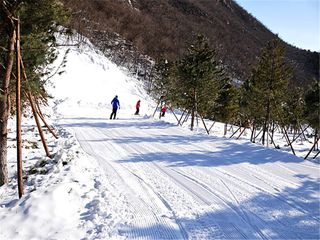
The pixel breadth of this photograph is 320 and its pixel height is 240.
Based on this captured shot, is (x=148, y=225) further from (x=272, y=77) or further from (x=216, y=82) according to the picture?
(x=216, y=82)

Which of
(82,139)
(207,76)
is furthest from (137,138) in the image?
(207,76)

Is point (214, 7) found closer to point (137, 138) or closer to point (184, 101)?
point (184, 101)

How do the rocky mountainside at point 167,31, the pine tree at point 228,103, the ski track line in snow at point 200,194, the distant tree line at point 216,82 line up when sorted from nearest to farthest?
the ski track line in snow at point 200,194, the distant tree line at point 216,82, the pine tree at point 228,103, the rocky mountainside at point 167,31

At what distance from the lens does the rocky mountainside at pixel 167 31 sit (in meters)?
81.8

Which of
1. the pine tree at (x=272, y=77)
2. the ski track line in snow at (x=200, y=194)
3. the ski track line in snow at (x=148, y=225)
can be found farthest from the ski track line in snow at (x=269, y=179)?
the pine tree at (x=272, y=77)

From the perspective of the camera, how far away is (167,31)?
4727 inches

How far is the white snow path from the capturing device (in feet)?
20.0

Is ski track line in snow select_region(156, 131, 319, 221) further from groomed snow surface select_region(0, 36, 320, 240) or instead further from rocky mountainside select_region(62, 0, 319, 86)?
rocky mountainside select_region(62, 0, 319, 86)

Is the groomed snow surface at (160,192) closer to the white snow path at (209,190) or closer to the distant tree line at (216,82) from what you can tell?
the white snow path at (209,190)

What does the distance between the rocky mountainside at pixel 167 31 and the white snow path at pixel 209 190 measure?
46.9ft

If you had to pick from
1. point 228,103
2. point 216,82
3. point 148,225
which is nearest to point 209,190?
point 148,225

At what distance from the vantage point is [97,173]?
9.18 m

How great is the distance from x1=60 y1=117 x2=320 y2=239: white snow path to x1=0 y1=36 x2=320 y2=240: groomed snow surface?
0.02 meters

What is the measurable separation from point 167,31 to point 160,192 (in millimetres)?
116912
